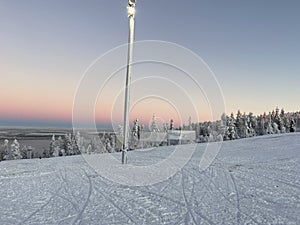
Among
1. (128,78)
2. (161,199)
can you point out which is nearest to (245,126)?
(128,78)

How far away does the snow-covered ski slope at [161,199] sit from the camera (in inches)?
271

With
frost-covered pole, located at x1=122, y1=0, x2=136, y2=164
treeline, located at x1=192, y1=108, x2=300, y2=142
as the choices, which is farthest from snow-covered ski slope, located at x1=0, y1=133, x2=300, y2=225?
treeline, located at x1=192, y1=108, x2=300, y2=142

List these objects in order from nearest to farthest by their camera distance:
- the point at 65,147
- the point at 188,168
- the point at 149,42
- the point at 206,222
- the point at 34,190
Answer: the point at 206,222 < the point at 34,190 < the point at 188,168 < the point at 149,42 < the point at 65,147

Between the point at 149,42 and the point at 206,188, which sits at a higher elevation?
the point at 149,42

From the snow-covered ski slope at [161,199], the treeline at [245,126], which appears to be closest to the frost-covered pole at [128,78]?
the snow-covered ski slope at [161,199]

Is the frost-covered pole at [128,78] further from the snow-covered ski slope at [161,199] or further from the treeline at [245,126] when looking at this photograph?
the treeline at [245,126]

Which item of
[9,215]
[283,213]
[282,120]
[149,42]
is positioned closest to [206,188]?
[283,213]

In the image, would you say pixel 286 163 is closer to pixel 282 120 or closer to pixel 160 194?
pixel 160 194

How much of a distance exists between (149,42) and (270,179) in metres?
9.10

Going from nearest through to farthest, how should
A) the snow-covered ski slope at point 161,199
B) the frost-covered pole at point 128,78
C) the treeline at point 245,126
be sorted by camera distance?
the snow-covered ski slope at point 161,199 < the frost-covered pole at point 128,78 < the treeline at point 245,126

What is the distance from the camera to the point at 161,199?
844 cm

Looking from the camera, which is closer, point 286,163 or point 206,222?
point 206,222

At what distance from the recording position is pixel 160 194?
8977 mm

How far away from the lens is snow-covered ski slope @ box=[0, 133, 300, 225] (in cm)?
689
